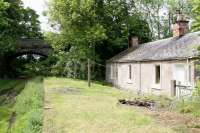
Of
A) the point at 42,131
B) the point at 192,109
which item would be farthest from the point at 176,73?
the point at 42,131

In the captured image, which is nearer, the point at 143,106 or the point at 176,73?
the point at 143,106

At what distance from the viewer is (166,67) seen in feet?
87.5

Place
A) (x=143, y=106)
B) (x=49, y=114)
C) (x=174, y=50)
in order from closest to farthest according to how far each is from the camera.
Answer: (x=49, y=114) → (x=143, y=106) → (x=174, y=50)

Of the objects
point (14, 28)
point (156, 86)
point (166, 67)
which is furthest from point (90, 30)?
point (166, 67)

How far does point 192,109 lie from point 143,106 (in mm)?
3097

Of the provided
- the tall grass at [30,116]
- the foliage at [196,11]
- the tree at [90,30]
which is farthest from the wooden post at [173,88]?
the tree at [90,30]

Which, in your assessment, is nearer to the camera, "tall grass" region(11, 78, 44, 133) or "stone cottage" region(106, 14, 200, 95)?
"tall grass" region(11, 78, 44, 133)

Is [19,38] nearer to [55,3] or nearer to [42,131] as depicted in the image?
[55,3]

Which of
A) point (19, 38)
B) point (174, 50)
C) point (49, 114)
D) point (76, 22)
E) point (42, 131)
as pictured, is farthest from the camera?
point (19, 38)

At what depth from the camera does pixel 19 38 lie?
186 feet

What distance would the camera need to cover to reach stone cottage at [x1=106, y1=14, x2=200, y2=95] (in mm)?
23672

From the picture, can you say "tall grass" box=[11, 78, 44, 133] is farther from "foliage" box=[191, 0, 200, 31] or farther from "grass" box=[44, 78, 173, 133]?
"foliage" box=[191, 0, 200, 31]

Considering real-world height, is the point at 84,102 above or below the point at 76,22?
below

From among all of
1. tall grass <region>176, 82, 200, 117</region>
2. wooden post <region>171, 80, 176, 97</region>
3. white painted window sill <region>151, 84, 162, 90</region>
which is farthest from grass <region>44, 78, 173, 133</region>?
white painted window sill <region>151, 84, 162, 90</region>
